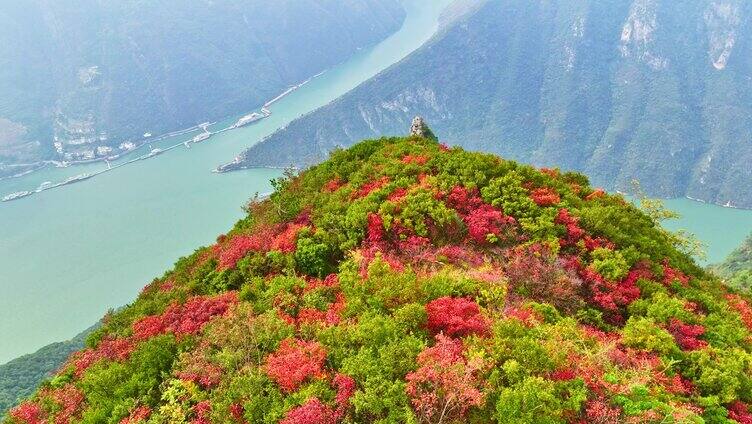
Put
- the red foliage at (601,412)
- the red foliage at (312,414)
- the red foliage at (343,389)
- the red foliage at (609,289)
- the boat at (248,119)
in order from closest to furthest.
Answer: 1. the red foliage at (601,412)
2. the red foliage at (312,414)
3. the red foliage at (343,389)
4. the red foliage at (609,289)
5. the boat at (248,119)

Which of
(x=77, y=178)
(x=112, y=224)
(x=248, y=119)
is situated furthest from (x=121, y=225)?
(x=248, y=119)

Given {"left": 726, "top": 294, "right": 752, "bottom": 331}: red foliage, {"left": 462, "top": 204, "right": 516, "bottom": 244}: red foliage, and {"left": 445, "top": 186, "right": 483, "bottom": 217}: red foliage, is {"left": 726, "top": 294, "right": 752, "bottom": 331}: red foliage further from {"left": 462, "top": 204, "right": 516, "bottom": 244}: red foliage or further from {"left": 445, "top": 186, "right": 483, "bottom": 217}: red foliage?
{"left": 445, "top": 186, "right": 483, "bottom": 217}: red foliage

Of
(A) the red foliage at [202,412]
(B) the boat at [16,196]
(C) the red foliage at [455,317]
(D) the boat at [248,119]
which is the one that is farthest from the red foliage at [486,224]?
(D) the boat at [248,119]

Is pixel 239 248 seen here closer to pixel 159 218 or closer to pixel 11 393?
pixel 11 393

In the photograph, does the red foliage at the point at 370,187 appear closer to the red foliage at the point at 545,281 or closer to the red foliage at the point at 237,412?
the red foliage at the point at 545,281

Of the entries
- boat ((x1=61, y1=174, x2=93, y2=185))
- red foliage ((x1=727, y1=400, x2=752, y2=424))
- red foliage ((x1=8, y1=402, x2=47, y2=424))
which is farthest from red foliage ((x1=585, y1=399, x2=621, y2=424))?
boat ((x1=61, y1=174, x2=93, y2=185))

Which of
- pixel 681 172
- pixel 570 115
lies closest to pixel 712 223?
pixel 681 172

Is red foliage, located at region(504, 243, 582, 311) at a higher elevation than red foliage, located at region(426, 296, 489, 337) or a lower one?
higher
